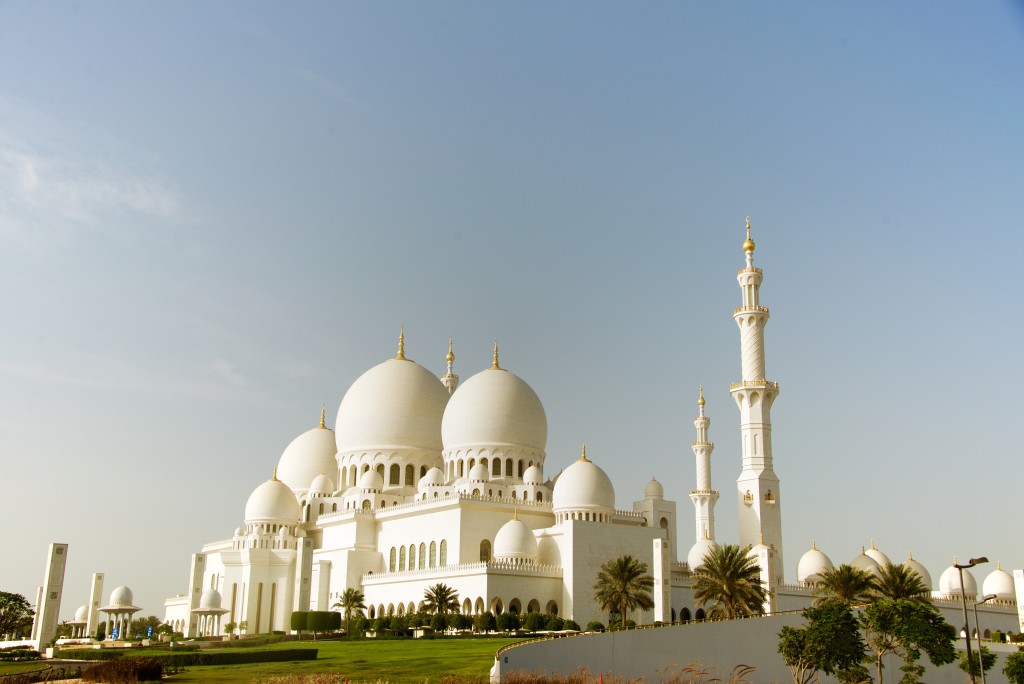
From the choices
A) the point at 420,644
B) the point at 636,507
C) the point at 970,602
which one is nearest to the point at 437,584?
the point at 420,644

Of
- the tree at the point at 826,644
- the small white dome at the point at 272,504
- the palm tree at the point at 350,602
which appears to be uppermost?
the small white dome at the point at 272,504

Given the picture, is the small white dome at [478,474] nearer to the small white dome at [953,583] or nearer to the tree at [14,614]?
the tree at [14,614]

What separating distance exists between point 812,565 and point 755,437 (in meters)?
11.0

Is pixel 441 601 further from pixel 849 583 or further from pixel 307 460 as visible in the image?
pixel 307 460

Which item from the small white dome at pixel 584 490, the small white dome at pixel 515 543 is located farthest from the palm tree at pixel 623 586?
the small white dome at pixel 584 490

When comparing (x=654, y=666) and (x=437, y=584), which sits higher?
(x=437, y=584)

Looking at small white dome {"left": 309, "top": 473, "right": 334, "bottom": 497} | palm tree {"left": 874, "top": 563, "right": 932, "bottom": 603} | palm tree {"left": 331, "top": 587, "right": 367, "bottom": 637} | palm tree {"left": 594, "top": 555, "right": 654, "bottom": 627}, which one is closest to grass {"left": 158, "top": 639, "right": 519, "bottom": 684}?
palm tree {"left": 594, "top": 555, "right": 654, "bottom": 627}

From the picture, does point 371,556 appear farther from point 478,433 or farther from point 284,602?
point 478,433

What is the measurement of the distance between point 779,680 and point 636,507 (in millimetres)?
27124

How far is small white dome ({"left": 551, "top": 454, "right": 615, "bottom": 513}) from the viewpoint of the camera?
175ft

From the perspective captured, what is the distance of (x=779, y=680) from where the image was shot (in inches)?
1310

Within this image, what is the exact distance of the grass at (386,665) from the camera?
85.8 ft

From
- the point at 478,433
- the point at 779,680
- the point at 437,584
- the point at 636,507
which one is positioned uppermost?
the point at 478,433

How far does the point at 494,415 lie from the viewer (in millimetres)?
59094
